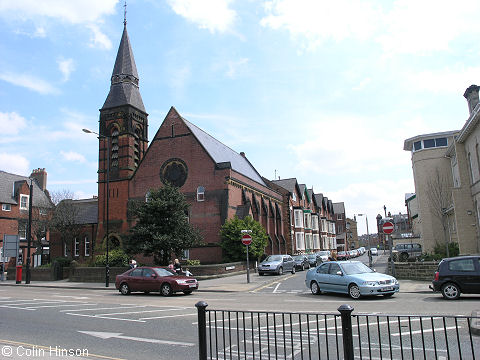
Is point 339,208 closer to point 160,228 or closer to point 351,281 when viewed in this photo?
point 160,228

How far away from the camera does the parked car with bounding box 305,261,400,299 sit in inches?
554

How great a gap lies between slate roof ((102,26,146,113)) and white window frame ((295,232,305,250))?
28.4 meters

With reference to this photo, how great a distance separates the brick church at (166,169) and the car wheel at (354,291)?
21369 mm

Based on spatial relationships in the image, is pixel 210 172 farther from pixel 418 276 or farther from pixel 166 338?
pixel 166 338

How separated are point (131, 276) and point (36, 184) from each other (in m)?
41.7

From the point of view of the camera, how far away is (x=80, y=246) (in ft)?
148

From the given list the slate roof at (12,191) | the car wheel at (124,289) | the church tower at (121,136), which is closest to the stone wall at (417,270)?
the car wheel at (124,289)

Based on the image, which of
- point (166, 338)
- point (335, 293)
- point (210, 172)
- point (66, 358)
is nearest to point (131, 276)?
point (335, 293)

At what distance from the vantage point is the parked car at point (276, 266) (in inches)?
1135

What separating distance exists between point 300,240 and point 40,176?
1585 inches

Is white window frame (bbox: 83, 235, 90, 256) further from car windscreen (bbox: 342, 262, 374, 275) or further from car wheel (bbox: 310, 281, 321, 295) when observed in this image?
car windscreen (bbox: 342, 262, 374, 275)

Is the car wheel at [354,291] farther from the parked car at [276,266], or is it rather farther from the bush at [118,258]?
the bush at [118,258]

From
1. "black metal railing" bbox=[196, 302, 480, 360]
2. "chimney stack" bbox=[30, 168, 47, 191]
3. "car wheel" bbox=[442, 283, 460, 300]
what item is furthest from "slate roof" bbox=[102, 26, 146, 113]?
"black metal railing" bbox=[196, 302, 480, 360]

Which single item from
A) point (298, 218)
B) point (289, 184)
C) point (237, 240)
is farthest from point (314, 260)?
point (289, 184)
